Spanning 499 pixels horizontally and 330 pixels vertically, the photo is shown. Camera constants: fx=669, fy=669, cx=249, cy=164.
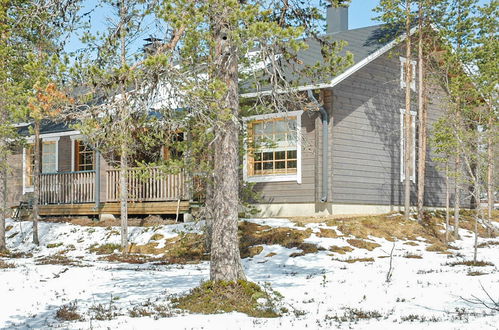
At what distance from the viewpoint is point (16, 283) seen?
12.8m

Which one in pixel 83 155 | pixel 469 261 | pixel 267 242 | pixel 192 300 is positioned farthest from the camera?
pixel 83 155

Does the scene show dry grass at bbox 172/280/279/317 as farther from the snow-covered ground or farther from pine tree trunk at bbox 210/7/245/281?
the snow-covered ground

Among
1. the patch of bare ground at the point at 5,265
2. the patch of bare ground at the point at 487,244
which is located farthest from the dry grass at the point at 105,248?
A: the patch of bare ground at the point at 487,244

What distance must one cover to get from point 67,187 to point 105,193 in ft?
6.08

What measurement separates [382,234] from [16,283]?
969cm

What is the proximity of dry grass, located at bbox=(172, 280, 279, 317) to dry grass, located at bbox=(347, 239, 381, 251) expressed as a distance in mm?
6645

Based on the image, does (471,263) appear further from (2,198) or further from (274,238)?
(2,198)

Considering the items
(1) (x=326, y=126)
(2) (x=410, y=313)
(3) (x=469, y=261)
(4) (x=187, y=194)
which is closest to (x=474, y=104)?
(1) (x=326, y=126)

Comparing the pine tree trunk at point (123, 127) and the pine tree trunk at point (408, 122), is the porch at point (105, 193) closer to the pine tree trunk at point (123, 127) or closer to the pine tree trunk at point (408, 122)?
the pine tree trunk at point (123, 127)

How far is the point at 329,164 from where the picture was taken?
19422 millimetres

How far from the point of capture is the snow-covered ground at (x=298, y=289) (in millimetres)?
8969

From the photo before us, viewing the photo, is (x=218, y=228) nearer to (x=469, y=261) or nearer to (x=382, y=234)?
(x=469, y=261)

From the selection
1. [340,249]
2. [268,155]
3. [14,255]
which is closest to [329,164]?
[268,155]

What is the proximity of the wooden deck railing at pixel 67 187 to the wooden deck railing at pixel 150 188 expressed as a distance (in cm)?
109
